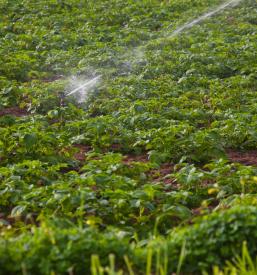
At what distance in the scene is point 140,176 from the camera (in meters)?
6.51

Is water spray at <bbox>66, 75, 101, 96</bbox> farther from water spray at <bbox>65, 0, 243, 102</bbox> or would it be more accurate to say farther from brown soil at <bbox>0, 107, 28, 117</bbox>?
brown soil at <bbox>0, 107, 28, 117</bbox>

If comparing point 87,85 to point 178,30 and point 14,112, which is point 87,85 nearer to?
point 14,112

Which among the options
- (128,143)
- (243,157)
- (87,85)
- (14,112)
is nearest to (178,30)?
(87,85)

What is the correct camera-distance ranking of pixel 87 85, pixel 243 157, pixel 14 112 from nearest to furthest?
pixel 243 157, pixel 14 112, pixel 87 85

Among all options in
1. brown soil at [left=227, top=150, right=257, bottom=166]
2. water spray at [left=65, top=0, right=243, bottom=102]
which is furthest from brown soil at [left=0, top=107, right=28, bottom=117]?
brown soil at [left=227, top=150, right=257, bottom=166]

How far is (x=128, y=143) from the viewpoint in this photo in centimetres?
784

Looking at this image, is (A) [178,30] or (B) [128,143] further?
(A) [178,30]

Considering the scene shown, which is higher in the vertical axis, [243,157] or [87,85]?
[87,85]

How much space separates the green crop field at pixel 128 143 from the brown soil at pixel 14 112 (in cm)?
4

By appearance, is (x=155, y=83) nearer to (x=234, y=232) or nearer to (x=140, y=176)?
(x=140, y=176)

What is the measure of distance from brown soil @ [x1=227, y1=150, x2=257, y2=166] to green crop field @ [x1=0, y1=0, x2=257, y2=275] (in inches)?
0.5

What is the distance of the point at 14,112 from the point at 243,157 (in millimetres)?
3676

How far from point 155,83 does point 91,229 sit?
621 centimetres

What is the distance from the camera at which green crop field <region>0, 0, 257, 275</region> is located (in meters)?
4.11
